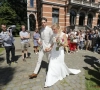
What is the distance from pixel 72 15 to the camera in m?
21.4

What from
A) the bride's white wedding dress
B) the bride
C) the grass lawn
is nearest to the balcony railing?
the grass lawn

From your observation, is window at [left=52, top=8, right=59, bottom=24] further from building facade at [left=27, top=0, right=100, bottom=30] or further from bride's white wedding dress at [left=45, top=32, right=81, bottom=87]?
bride's white wedding dress at [left=45, top=32, right=81, bottom=87]

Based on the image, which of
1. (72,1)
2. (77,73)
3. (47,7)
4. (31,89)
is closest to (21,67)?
(31,89)

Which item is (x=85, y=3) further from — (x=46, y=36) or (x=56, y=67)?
(x=56, y=67)

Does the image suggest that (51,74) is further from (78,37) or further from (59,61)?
(78,37)

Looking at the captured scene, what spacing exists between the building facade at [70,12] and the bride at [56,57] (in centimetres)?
1477

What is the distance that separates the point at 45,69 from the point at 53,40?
73.4 inches

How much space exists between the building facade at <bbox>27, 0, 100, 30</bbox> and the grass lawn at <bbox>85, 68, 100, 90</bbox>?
1416cm

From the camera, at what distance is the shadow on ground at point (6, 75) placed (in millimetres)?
4320

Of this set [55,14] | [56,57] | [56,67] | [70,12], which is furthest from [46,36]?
[70,12]

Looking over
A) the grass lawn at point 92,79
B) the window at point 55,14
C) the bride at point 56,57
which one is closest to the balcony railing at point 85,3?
the window at point 55,14

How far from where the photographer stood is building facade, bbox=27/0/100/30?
19391 millimetres

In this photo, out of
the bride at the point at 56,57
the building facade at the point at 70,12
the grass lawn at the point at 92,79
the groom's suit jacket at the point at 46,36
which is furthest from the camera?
the building facade at the point at 70,12

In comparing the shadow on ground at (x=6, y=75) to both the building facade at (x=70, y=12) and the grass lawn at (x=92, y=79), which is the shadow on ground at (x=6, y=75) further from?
the building facade at (x=70, y=12)
